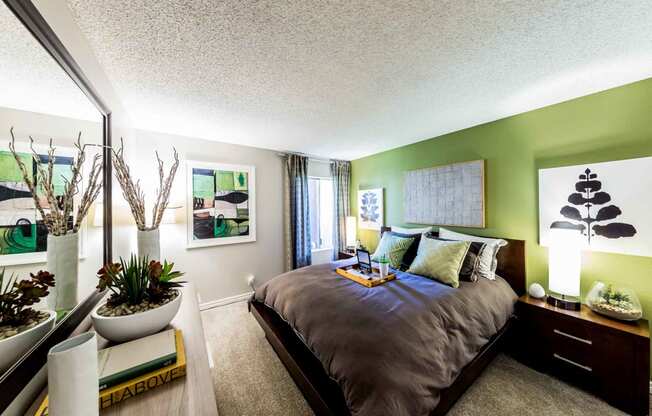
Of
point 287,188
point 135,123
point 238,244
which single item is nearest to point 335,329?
point 238,244

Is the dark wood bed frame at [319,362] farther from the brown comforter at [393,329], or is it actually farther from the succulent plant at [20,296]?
the succulent plant at [20,296]

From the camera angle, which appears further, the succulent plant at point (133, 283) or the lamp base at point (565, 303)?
the lamp base at point (565, 303)

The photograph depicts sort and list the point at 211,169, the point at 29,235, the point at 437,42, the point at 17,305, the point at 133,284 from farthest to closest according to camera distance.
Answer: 1. the point at 211,169
2. the point at 437,42
3. the point at 133,284
4. the point at 29,235
5. the point at 17,305

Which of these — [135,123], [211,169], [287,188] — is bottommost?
[287,188]

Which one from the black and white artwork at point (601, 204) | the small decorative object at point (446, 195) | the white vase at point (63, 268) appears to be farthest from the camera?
the small decorative object at point (446, 195)

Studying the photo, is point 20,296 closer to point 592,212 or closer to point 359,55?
point 359,55

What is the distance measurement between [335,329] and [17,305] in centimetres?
137

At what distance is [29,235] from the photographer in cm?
77

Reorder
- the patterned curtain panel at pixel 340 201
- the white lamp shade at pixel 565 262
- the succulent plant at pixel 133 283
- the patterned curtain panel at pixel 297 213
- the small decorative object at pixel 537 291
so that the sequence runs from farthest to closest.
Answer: the patterned curtain panel at pixel 340 201 < the patterned curtain panel at pixel 297 213 < the small decorative object at pixel 537 291 < the white lamp shade at pixel 565 262 < the succulent plant at pixel 133 283

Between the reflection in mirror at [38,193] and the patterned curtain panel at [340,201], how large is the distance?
345cm

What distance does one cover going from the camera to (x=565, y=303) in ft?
6.04

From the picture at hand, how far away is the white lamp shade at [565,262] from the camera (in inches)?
70.3

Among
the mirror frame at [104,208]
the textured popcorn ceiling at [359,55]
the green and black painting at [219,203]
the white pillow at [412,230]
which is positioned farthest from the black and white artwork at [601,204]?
the green and black painting at [219,203]

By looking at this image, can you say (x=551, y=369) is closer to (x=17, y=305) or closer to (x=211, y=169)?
(x=17, y=305)
